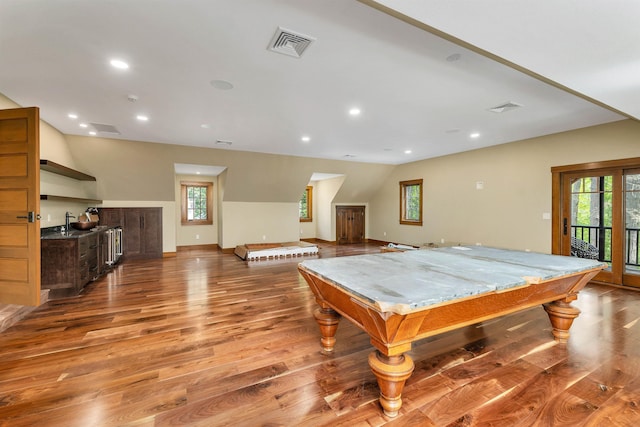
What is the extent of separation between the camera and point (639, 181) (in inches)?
159

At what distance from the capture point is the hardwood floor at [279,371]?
5.16 ft

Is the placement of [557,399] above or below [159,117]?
below

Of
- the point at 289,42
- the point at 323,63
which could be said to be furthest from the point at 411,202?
the point at 289,42

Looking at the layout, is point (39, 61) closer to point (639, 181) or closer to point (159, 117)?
point (159, 117)

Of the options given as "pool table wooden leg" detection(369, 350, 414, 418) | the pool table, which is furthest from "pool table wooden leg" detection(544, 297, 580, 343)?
"pool table wooden leg" detection(369, 350, 414, 418)

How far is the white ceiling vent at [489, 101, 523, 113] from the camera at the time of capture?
137 inches

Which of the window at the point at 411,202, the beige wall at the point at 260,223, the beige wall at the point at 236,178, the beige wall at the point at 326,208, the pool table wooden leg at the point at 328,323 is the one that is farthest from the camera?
the beige wall at the point at 326,208

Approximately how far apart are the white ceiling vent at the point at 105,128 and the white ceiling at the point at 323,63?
0.23 meters

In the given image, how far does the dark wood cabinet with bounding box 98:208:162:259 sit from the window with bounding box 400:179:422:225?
6.70 meters

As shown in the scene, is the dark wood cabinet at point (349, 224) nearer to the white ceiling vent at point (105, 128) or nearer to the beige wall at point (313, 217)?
the beige wall at point (313, 217)

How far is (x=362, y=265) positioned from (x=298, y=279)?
8.16 ft

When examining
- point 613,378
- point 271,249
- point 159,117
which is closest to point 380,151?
point 271,249

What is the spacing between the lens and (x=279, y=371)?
1.98m

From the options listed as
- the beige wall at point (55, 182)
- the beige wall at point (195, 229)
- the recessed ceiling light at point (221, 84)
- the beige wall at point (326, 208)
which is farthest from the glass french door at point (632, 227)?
the beige wall at point (55, 182)
